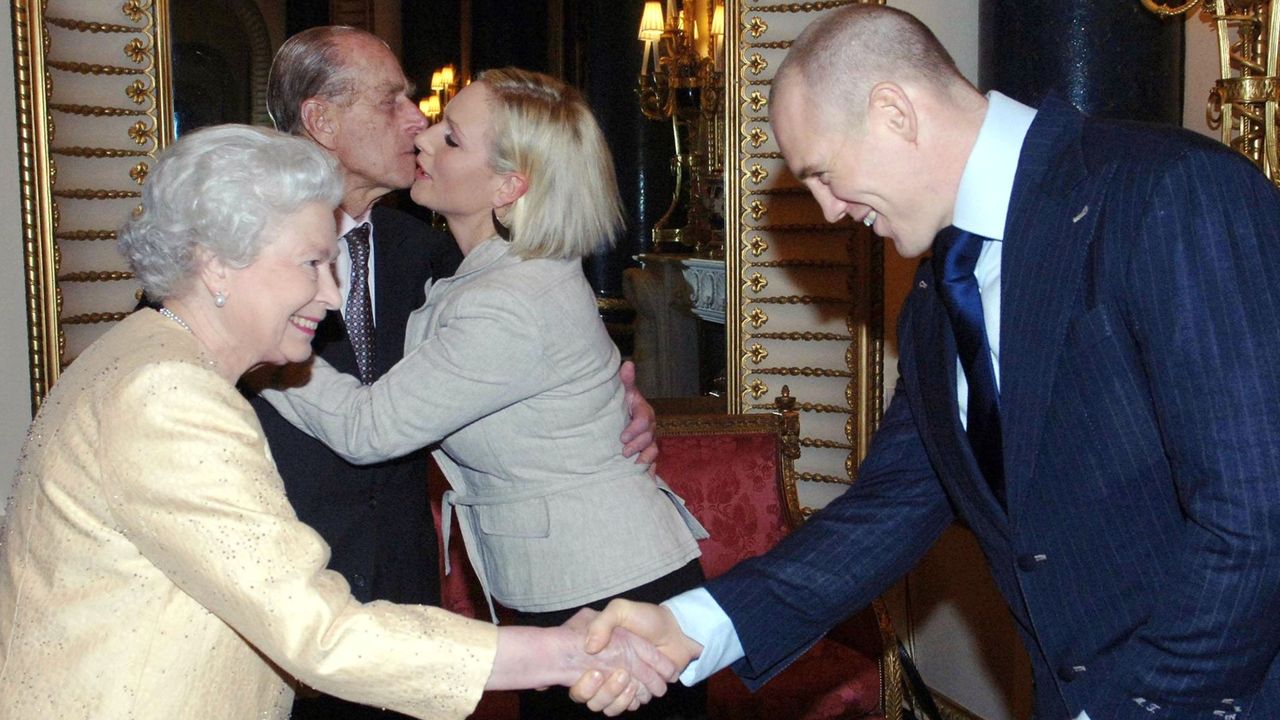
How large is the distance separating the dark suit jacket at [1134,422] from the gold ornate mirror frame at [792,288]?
2.04m

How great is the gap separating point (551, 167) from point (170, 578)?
3.48ft

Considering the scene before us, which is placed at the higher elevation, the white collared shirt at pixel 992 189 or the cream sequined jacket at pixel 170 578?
the white collared shirt at pixel 992 189

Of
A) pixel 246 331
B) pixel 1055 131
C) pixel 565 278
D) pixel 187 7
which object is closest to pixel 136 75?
pixel 187 7

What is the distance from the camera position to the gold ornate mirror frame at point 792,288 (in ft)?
13.2

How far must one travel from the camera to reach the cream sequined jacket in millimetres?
1618

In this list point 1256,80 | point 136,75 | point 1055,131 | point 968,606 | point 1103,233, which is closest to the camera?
point 1103,233

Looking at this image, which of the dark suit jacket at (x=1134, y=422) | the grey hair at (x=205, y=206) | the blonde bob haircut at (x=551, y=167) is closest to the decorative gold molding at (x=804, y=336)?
the blonde bob haircut at (x=551, y=167)

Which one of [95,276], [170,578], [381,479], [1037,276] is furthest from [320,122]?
[1037,276]

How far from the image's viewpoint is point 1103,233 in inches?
64.0

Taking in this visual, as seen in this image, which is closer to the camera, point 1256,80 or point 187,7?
point 1256,80

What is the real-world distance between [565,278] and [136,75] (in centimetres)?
186

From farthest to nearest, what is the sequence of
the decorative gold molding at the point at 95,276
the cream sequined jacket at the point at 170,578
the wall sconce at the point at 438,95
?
the wall sconce at the point at 438,95
the decorative gold molding at the point at 95,276
the cream sequined jacket at the point at 170,578

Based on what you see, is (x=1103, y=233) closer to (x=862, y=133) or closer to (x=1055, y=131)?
(x=1055, y=131)

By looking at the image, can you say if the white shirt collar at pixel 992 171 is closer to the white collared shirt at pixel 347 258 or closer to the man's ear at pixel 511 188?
the man's ear at pixel 511 188
